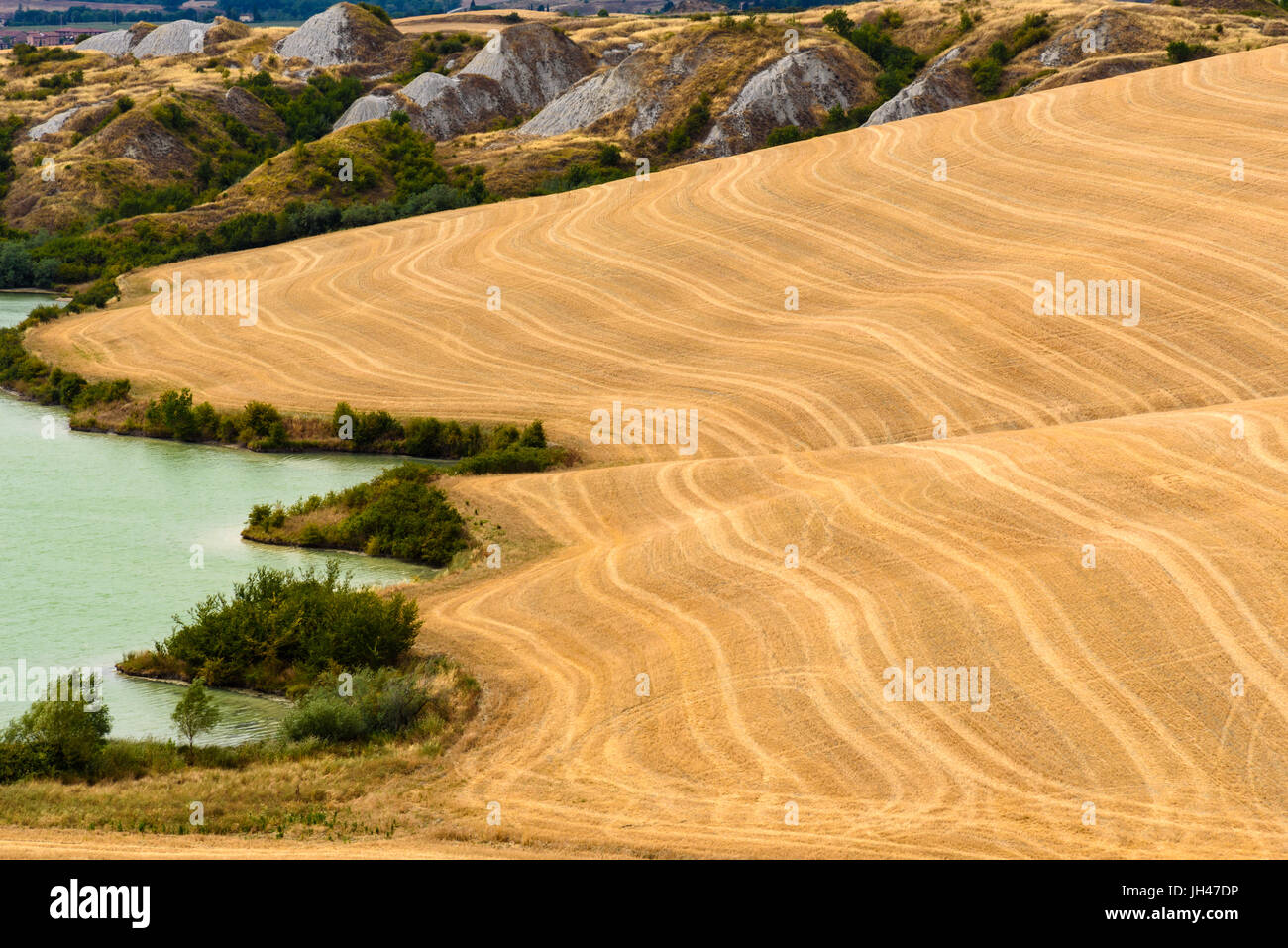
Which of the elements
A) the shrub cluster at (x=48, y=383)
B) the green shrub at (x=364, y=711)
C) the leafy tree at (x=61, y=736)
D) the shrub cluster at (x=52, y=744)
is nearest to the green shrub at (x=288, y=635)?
the green shrub at (x=364, y=711)

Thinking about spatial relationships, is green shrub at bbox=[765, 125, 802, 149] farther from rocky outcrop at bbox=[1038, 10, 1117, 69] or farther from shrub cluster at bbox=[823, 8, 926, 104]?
rocky outcrop at bbox=[1038, 10, 1117, 69]

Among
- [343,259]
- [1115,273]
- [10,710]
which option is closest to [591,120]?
[343,259]

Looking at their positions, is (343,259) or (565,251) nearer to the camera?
(565,251)

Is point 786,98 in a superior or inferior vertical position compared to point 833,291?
superior

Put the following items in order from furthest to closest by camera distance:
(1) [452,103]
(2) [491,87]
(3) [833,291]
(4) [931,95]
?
1. (2) [491,87]
2. (1) [452,103]
3. (4) [931,95]
4. (3) [833,291]

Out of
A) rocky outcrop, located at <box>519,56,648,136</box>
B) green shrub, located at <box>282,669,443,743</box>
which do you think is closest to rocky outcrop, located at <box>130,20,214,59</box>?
rocky outcrop, located at <box>519,56,648,136</box>

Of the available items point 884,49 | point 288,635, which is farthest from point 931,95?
point 288,635

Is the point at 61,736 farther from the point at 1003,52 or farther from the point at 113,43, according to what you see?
the point at 113,43

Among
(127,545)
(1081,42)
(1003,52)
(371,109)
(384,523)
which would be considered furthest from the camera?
(371,109)

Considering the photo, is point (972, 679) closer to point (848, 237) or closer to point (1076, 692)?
point (1076, 692)
